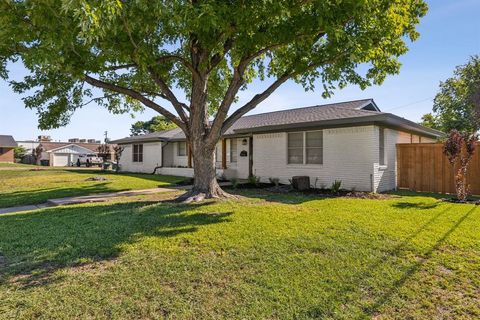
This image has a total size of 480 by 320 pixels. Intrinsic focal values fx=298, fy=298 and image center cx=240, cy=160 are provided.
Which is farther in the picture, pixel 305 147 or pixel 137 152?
pixel 137 152

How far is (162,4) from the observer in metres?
5.23

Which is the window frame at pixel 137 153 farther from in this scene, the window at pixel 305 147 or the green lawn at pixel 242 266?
the green lawn at pixel 242 266

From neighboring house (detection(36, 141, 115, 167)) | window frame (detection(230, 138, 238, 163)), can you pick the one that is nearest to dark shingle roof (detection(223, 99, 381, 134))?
window frame (detection(230, 138, 238, 163))

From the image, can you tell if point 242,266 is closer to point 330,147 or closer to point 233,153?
Answer: point 330,147

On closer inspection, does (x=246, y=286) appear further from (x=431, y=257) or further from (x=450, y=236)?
(x=450, y=236)

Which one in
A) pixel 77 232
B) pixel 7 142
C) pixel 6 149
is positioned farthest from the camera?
pixel 7 142

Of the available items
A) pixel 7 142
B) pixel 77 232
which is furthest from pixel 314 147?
pixel 7 142

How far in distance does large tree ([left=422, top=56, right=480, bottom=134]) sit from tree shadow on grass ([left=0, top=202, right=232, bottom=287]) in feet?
82.9

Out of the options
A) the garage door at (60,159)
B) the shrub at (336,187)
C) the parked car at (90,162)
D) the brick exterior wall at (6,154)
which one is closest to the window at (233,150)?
the shrub at (336,187)

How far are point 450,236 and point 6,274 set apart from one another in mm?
6802

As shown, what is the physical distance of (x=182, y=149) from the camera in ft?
68.2

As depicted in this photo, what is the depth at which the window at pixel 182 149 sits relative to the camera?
67.2 ft

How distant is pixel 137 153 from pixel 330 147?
664 inches

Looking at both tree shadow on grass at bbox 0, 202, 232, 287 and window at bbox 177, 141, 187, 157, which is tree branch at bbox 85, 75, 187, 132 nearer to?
tree shadow on grass at bbox 0, 202, 232, 287
